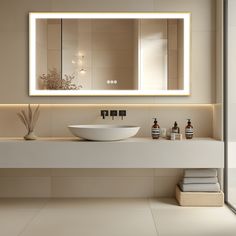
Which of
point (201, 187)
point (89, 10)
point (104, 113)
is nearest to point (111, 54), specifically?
point (89, 10)

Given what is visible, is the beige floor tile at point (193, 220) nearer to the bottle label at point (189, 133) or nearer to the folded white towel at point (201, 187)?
the folded white towel at point (201, 187)

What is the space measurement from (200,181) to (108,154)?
0.94 m

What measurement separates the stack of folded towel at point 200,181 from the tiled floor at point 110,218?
0.62ft

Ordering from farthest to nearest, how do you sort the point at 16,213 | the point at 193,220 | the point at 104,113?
the point at 104,113, the point at 16,213, the point at 193,220

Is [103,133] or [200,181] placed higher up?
[103,133]

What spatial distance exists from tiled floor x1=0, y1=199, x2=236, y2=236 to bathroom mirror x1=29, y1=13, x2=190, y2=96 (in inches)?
43.8

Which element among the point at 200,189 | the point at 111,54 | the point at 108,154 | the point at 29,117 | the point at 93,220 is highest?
the point at 111,54

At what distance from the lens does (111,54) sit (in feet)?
13.1

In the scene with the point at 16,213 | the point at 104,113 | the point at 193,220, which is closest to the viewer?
the point at 193,220

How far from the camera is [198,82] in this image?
12.8 ft

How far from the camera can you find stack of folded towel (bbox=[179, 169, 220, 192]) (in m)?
3.68

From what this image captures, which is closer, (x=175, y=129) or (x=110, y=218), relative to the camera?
(x=110, y=218)

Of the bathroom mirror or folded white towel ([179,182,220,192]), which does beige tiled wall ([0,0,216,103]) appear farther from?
folded white towel ([179,182,220,192])

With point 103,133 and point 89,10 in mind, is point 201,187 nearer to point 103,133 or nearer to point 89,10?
point 103,133
